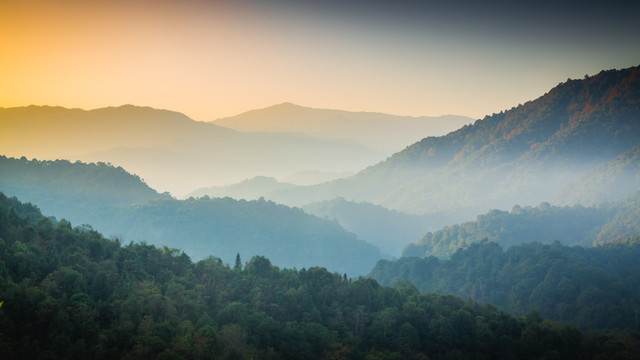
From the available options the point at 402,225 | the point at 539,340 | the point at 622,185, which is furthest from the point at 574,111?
the point at 539,340

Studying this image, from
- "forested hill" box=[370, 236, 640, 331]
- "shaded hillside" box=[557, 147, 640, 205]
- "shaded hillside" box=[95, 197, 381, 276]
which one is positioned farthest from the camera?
"shaded hillside" box=[557, 147, 640, 205]

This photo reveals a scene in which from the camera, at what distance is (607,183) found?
4956 inches

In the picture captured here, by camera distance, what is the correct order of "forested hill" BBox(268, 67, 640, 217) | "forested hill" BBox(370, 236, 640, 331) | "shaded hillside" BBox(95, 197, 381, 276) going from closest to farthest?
"forested hill" BBox(370, 236, 640, 331) < "shaded hillside" BBox(95, 197, 381, 276) < "forested hill" BBox(268, 67, 640, 217)

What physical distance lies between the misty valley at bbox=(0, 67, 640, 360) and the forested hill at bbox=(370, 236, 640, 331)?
252 mm

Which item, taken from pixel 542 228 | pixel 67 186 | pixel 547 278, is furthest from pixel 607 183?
pixel 67 186

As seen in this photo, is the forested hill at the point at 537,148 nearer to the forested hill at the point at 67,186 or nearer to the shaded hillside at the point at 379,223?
the shaded hillside at the point at 379,223

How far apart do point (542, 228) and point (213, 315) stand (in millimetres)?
85446

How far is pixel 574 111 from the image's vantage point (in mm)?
161875

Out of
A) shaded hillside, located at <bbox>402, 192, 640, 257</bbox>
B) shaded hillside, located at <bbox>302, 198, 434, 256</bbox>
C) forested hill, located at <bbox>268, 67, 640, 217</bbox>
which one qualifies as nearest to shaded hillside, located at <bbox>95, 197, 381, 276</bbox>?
shaded hillside, located at <bbox>402, 192, 640, 257</bbox>

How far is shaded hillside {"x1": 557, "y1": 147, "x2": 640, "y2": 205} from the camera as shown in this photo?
120938mm

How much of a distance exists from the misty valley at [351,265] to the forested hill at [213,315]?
0.14 metres

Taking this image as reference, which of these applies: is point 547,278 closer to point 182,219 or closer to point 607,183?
point 607,183

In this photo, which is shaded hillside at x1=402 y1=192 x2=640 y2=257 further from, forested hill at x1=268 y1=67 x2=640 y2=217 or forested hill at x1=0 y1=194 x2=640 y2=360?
forested hill at x1=0 y1=194 x2=640 y2=360

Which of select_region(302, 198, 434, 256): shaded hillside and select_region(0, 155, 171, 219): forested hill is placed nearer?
select_region(0, 155, 171, 219): forested hill
